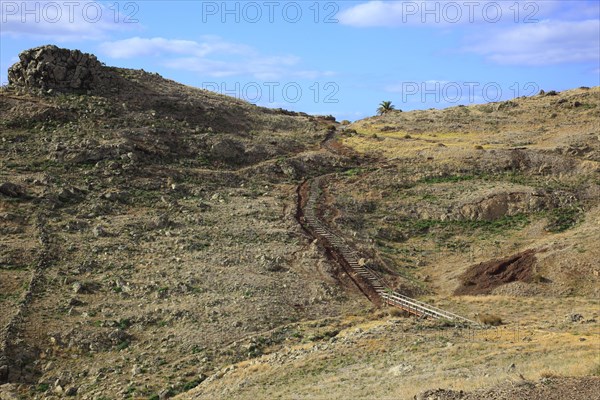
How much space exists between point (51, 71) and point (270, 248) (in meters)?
30.3

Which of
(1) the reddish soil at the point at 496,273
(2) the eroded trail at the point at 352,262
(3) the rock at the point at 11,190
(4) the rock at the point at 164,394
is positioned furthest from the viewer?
(3) the rock at the point at 11,190

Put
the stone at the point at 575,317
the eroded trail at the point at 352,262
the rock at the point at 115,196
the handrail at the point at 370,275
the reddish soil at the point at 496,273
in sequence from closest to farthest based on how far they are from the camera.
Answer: the stone at the point at 575,317 < the handrail at the point at 370,275 < the eroded trail at the point at 352,262 < the reddish soil at the point at 496,273 < the rock at the point at 115,196

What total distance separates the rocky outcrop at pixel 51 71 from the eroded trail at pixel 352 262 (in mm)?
22824

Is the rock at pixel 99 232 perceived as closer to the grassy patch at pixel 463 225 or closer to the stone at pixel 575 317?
the grassy patch at pixel 463 225

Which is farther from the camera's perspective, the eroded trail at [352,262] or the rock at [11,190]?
the rock at [11,190]

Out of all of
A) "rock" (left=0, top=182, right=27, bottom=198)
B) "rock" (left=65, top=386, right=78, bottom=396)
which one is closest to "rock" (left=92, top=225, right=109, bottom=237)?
"rock" (left=0, top=182, right=27, bottom=198)

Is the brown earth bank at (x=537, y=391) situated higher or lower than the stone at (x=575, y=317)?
higher

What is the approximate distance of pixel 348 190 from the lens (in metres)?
56.1

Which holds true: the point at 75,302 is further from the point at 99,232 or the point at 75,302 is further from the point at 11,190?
the point at 11,190

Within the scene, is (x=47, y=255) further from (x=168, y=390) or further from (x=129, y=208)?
(x=168, y=390)

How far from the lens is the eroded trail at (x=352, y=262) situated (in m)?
37.1

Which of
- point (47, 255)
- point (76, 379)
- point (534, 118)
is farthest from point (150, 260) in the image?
point (534, 118)

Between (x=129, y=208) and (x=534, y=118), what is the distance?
44663 mm

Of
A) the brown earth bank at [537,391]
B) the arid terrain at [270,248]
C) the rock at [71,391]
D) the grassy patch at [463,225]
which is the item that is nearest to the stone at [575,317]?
the arid terrain at [270,248]
